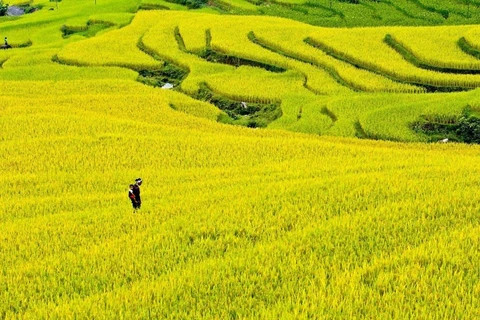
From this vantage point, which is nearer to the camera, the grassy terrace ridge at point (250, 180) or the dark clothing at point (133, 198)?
the grassy terrace ridge at point (250, 180)

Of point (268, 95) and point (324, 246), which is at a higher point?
point (324, 246)

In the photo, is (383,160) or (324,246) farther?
(383,160)

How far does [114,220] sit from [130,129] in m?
6.47

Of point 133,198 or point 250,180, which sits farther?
point 250,180

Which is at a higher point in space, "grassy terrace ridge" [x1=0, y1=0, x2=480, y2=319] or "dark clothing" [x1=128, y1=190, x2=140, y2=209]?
"dark clothing" [x1=128, y1=190, x2=140, y2=209]

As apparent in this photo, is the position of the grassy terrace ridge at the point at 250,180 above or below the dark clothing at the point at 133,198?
below

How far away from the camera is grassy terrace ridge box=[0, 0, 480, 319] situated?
16.4ft

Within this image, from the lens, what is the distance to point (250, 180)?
9.12 meters

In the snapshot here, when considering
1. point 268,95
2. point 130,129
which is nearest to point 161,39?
point 268,95

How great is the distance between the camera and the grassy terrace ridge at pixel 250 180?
4.98m

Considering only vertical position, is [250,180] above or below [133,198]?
below

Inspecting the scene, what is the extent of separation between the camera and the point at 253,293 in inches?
196

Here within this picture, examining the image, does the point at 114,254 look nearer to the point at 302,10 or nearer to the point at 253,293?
the point at 253,293

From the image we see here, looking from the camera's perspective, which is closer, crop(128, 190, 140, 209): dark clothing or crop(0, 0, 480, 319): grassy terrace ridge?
crop(0, 0, 480, 319): grassy terrace ridge
